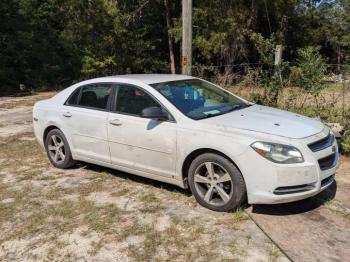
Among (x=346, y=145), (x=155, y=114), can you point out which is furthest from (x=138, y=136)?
(x=346, y=145)

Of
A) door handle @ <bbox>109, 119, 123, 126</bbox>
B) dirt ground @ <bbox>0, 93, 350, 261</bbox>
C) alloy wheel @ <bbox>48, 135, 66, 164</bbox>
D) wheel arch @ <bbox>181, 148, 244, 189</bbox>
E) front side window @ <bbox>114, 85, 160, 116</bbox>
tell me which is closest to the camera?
dirt ground @ <bbox>0, 93, 350, 261</bbox>

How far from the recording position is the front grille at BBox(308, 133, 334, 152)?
470 cm

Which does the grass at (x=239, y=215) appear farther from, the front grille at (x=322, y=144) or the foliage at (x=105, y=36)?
the foliage at (x=105, y=36)

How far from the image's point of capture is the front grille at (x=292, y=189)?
15.0 ft

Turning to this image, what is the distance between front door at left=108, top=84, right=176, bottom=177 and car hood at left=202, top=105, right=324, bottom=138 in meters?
0.57

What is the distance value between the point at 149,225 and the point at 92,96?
241 centimetres

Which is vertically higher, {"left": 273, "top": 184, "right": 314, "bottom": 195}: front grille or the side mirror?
the side mirror

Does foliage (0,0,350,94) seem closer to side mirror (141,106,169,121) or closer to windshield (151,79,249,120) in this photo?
windshield (151,79,249,120)

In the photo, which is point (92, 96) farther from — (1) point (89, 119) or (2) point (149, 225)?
(2) point (149, 225)

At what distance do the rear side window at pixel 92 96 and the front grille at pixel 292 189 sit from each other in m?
2.73

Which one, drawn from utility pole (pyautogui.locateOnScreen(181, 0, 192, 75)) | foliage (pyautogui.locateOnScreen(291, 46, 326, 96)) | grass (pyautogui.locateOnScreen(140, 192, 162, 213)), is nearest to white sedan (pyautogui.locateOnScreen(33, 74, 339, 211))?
grass (pyautogui.locateOnScreen(140, 192, 162, 213))

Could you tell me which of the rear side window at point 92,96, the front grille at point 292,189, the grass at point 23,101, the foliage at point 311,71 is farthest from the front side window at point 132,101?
the grass at point 23,101

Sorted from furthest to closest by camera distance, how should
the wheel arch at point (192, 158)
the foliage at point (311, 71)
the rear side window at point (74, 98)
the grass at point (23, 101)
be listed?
the grass at point (23, 101)
the foliage at point (311, 71)
the rear side window at point (74, 98)
the wheel arch at point (192, 158)

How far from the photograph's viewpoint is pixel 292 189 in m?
4.58
